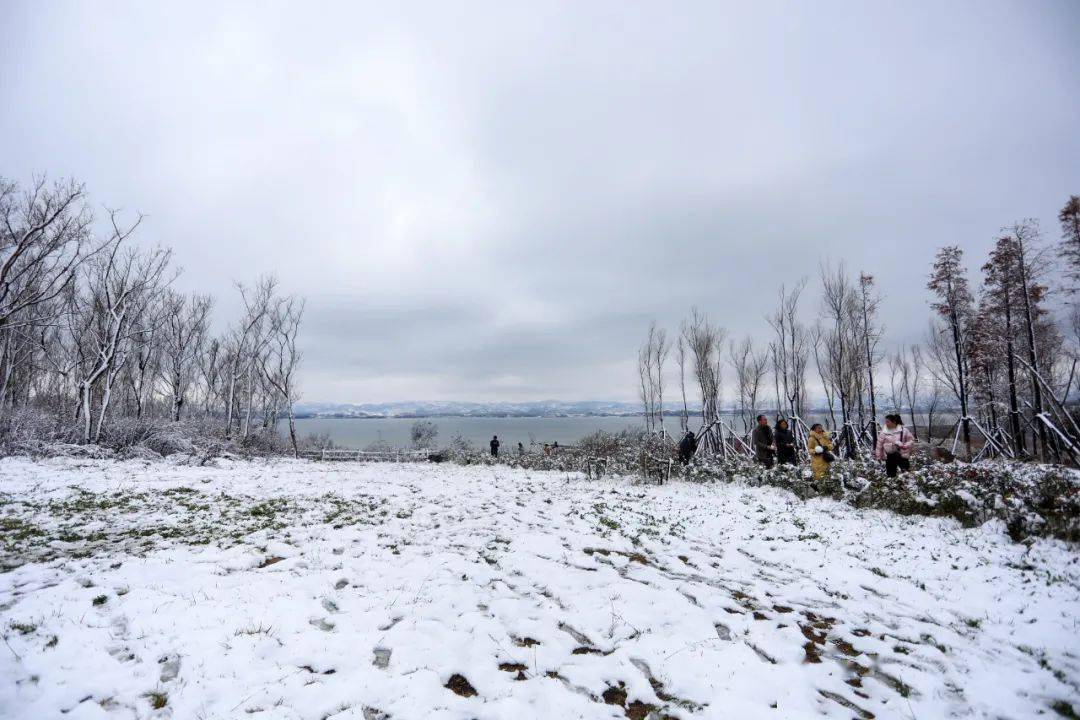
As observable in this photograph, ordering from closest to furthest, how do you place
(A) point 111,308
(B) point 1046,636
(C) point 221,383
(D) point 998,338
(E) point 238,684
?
(E) point 238,684 < (B) point 1046,636 < (D) point 998,338 < (A) point 111,308 < (C) point 221,383

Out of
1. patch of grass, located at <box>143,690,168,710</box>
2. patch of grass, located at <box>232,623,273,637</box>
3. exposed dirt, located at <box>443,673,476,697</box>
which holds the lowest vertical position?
exposed dirt, located at <box>443,673,476,697</box>

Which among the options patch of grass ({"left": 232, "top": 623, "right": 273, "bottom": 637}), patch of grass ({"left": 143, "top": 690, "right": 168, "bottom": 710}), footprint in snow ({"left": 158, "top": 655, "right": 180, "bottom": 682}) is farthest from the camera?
patch of grass ({"left": 232, "top": 623, "right": 273, "bottom": 637})

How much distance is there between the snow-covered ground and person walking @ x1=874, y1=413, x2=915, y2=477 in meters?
2.46

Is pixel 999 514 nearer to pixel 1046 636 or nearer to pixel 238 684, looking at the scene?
pixel 1046 636

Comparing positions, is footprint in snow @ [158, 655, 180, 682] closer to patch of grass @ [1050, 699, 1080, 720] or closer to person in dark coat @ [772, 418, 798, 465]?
patch of grass @ [1050, 699, 1080, 720]

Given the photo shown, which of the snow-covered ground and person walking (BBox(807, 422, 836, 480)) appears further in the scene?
person walking (BBox(807, 422, 836, 480))

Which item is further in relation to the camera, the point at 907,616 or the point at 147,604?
the point at 907,616

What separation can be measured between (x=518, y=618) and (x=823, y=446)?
10089 mm

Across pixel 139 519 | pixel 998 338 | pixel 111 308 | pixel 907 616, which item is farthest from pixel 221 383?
pixel 998 338

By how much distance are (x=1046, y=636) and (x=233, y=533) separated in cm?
1047

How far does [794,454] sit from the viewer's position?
14055 mm

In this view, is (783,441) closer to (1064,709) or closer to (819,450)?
(819,450)

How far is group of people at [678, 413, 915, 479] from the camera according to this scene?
10.3 metres

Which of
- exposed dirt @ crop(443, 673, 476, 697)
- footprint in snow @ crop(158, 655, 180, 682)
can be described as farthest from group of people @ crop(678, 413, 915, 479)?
footprint in snow @ crop(158, 655, 180, 682)
